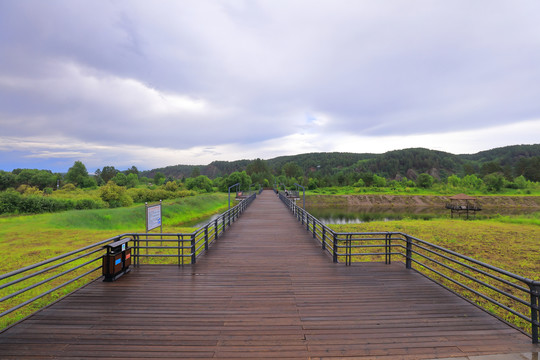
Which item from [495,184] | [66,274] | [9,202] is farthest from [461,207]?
[9,202]

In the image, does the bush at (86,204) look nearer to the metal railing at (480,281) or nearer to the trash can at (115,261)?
the trash can at (115,261)

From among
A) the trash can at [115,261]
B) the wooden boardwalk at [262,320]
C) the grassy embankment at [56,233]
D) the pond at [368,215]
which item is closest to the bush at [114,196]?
the grassy embankment at [56,233]

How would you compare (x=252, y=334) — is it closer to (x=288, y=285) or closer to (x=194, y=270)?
(x=288, y=285)

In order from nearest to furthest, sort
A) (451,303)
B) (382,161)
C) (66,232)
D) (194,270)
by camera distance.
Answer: (451,303)
(194,270)
(66,232)
(382,161)

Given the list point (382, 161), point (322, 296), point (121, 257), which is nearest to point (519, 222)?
point (322, 296)

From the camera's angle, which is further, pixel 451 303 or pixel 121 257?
pixel 121 257

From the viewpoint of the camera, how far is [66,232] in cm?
1870

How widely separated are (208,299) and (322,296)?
2.44 meters

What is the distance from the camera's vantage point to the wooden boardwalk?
3414 millimetres

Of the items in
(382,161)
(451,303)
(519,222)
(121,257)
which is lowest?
(519,222)

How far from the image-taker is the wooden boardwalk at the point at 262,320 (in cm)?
341

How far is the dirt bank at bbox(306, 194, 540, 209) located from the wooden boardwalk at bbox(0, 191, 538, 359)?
48.5 meters

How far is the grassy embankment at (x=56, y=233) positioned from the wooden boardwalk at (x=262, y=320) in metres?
3.71

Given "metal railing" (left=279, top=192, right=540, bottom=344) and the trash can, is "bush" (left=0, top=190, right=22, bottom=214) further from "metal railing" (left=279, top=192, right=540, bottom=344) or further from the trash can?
"metal railing" (left=279, top=192, right=540, bottom=344)
